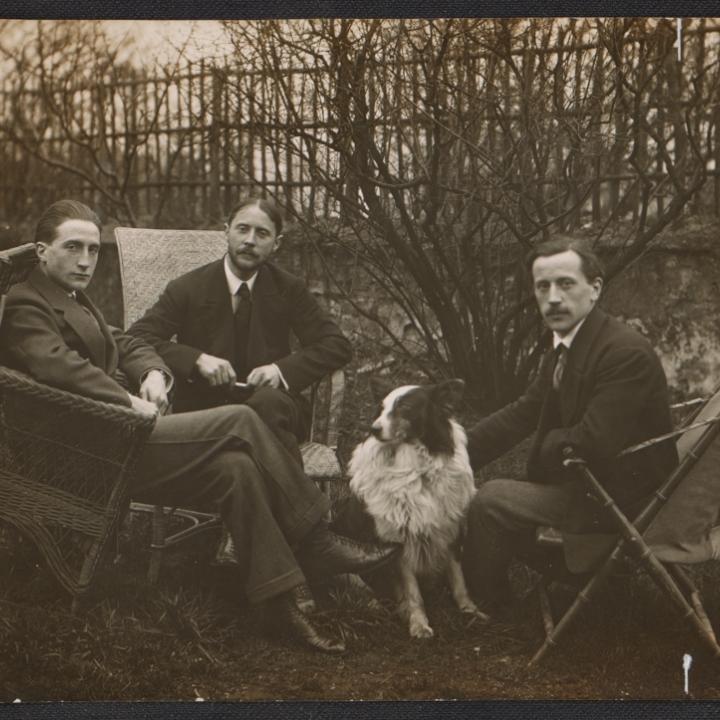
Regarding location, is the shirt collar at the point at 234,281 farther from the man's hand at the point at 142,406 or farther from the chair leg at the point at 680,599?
the chair leg at the point at 680,599

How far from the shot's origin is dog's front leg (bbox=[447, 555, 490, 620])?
136 inches

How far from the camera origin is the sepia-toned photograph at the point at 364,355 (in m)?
3.33

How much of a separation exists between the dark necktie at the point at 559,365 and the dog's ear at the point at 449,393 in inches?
14.7

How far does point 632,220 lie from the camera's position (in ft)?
11.7

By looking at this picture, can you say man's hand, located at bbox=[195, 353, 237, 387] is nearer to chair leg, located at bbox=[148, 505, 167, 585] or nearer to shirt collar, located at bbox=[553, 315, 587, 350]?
chair leg, located at bbox=[148, 505, 167, 585]

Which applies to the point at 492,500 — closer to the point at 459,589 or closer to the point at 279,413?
the point at 459,589

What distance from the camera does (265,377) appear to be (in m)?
3.56

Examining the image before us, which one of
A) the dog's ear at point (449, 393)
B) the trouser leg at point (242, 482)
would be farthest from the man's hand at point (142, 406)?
the dog's ear at point (449, 393)

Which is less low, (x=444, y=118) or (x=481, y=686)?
(x=444, y=118)

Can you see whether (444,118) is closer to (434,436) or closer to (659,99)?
(659,99)

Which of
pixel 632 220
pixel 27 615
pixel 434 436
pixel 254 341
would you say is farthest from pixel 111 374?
pixel 632 220

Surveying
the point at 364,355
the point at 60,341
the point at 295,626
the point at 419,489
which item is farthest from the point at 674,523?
the point at 60,341

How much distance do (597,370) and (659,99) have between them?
46.4 inches

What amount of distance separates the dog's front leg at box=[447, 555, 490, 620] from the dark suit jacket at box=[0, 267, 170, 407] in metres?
1.46
